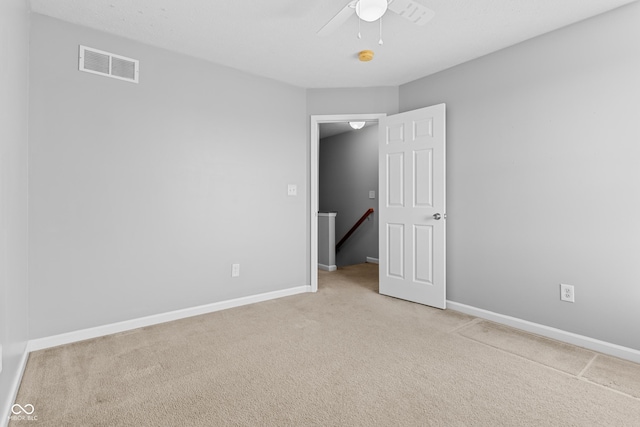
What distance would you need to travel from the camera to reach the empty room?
5.62ft

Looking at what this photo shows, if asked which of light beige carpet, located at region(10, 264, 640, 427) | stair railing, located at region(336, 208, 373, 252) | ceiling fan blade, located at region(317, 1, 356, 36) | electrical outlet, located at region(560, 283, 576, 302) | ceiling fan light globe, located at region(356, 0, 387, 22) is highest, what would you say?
ceiling fan blade, located at region(317, 1, 356, 36)

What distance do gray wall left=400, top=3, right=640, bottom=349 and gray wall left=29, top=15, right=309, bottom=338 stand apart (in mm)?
1765

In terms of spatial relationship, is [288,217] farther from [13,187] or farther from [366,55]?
[13,187]

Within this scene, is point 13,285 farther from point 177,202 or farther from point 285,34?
point 285,34

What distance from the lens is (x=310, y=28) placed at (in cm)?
247

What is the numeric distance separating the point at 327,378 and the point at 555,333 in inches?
72.6

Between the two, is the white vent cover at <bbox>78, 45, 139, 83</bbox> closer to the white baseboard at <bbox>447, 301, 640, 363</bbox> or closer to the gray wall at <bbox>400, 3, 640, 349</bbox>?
the gray wall at <bbox>400, 3, 640, 349</bbox>

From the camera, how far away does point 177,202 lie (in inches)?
113

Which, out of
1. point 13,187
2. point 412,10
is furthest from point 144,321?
point 412,10

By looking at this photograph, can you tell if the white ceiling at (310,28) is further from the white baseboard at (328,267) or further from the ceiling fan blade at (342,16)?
Answer: the white baseboard at (328,267)

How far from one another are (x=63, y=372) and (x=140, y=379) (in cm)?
50

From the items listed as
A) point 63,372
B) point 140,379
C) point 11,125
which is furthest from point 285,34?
point 63,372

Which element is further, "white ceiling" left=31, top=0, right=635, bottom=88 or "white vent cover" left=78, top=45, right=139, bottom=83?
"white vent cover" left=78, top=45, right=139, bottom=83

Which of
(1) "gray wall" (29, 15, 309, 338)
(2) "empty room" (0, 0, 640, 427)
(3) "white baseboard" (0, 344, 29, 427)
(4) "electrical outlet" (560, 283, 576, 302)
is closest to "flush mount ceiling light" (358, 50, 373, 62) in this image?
(2) "empty room" (0, 0, 640, 427)
